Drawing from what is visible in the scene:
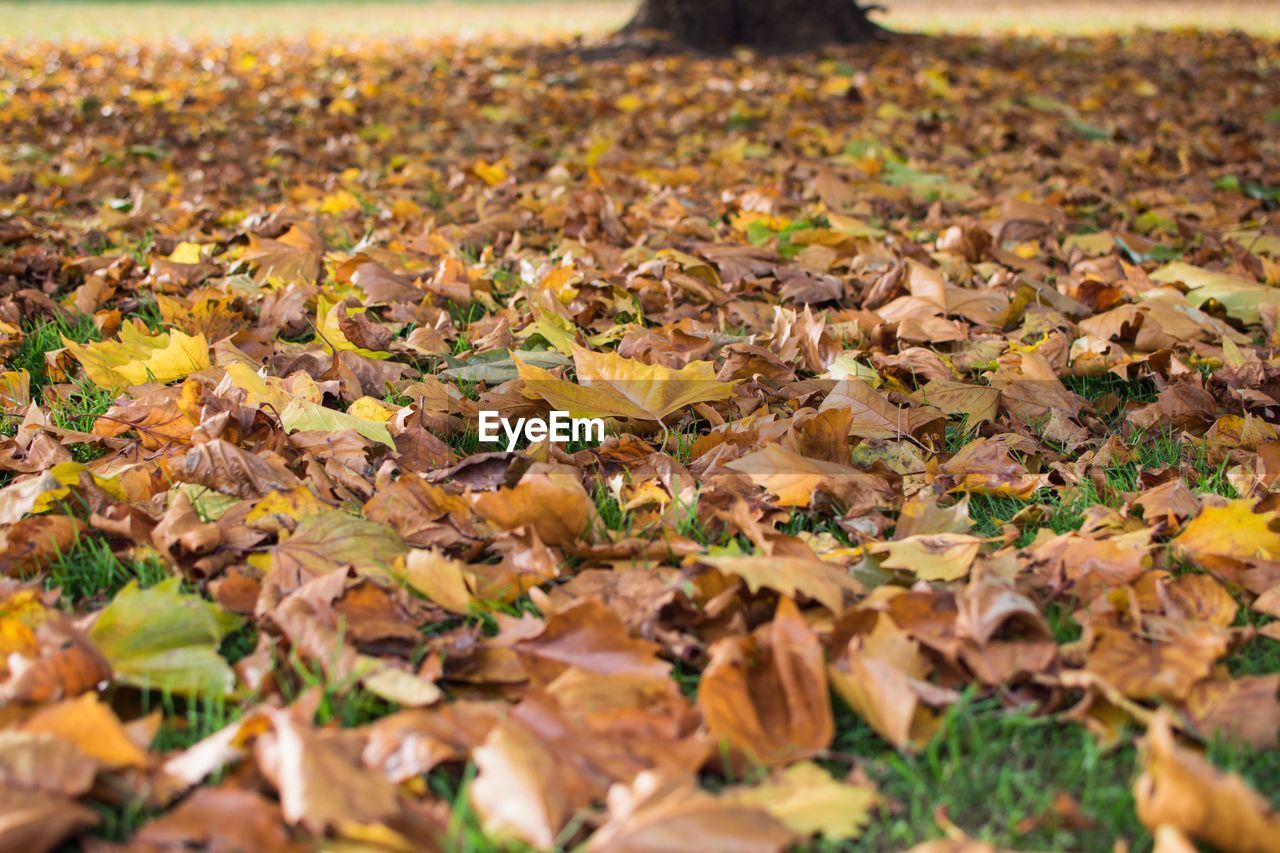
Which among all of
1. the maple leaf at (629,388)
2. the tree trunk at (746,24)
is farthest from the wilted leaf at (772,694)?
the tree trunk at (746,24)

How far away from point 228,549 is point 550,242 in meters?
2.04

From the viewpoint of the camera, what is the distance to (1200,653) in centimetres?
146

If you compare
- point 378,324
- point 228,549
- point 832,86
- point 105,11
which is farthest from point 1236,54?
point 105,11

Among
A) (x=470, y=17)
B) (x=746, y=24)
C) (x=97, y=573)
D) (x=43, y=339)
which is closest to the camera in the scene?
(x=97, y=573)

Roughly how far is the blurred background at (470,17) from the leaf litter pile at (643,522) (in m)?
8.23

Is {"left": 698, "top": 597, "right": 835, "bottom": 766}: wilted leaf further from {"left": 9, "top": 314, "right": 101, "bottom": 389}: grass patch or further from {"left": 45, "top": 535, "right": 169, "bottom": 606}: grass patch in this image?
{"left": 9, "top": 314, "right": 101, "bottom": 389}: grass patch

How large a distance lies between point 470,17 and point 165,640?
14863 millimetres

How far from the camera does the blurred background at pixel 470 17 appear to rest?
12.0m

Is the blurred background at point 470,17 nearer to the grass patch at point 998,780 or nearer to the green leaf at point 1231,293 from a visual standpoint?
the green leaf at point 1231,293

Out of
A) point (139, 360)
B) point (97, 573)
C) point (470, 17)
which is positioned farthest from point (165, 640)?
point (470, 17)

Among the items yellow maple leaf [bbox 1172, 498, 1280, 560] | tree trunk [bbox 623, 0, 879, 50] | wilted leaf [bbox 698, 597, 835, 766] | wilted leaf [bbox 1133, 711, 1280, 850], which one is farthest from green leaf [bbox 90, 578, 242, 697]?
tree trunk [bbox 623, 0, 879, 50]

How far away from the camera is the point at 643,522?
1.87 m

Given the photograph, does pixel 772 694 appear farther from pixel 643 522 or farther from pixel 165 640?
pixel 165 640

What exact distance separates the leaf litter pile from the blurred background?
8.23 metres
